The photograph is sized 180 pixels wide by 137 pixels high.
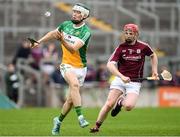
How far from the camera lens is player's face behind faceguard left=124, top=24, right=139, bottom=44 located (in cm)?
1678

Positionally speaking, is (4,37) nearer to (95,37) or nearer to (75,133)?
(95,37)

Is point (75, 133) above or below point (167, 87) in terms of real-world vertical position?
above

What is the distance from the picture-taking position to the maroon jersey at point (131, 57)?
17031 mm

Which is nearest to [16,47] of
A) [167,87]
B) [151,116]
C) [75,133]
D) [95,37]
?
[95,37]

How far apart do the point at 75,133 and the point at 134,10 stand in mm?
24241

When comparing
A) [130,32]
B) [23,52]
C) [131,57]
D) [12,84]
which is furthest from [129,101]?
[23,52]

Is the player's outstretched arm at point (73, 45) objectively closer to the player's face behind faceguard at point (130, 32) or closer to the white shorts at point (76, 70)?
the white shorts at point (76, 70)

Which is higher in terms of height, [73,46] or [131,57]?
[73,46]

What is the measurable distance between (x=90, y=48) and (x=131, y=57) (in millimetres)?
22527

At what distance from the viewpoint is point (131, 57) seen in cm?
1709

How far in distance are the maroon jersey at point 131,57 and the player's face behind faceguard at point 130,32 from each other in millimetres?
196

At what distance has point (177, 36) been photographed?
40594 mm

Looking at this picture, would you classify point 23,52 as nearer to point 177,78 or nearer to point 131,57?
point 177,78

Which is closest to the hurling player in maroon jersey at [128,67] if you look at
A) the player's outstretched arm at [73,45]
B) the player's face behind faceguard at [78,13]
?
the player's outstretched arm at [73,45]
